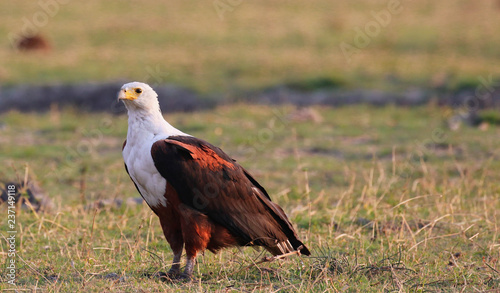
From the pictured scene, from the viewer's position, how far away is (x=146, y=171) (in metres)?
4.67

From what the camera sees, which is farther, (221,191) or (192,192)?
(221,191)

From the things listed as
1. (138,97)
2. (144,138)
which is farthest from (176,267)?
(138,97)

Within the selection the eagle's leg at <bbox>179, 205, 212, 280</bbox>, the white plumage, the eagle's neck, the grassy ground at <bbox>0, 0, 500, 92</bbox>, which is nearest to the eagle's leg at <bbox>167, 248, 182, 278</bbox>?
the eagle's leg at <bbox>179, 205, 212, 280</bbox>

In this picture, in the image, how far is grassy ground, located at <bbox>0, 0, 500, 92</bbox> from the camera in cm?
1716

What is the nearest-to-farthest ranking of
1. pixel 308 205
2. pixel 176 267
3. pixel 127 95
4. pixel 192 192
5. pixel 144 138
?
pixel 192 192 → pixel 144 138 → pixel 127 95 → pixel 176 267 → pixel 308 205

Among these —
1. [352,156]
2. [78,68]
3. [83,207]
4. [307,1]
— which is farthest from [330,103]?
[307,1]

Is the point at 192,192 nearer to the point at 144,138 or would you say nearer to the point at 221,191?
the point at 221,191

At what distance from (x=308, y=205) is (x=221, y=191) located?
180cm

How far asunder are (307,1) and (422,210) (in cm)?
2178

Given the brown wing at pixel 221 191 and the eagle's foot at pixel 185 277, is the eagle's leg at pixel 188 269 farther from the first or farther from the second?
the brown wing at pixel 221 191

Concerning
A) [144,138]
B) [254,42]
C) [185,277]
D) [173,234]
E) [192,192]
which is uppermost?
[144,138]

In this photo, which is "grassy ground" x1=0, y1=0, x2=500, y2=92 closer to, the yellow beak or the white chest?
the yellow beak

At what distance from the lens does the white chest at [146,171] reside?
4664 millimetres

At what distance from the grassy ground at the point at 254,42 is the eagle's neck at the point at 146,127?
36.9 feet
